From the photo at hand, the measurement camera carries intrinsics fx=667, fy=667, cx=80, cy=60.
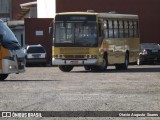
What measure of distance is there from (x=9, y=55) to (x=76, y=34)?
9004 millimetres

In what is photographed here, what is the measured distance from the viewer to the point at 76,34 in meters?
33.4

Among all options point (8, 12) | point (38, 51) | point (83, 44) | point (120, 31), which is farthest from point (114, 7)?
point (8, 12)

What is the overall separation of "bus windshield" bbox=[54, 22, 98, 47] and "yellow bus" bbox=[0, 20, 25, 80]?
7.43m

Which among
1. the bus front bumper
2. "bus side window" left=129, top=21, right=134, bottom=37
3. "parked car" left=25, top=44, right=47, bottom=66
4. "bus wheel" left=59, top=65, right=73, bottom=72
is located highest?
"bus side window" left=129, top=21, right=134, bottom=37

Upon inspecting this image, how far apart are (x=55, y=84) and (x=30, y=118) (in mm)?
10300

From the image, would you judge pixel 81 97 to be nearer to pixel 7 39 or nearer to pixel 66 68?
pixel 7 39

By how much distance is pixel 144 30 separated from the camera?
176 ft

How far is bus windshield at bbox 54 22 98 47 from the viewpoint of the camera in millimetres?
33062

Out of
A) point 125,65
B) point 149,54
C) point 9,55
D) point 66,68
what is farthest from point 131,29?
point 9,55

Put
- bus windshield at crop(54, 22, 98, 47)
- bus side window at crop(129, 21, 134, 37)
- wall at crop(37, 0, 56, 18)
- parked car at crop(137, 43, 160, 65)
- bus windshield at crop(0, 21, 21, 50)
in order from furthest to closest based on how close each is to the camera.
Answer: wall at crop(37, 0, 56, 18) → parked car at crop(137, 43, 160, 65) → bus side window at crop(129, 21, 134, 37) → bus windshield at crop(54, 22, 98, 47) → bus windshield at crop(0, 21, 21, 50)

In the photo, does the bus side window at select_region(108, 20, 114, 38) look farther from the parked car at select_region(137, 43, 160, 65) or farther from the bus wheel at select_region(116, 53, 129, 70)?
the parked car at select_region(137, 43, 160, 65)

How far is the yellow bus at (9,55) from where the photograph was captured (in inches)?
969

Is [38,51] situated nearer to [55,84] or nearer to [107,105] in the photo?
[55,84]

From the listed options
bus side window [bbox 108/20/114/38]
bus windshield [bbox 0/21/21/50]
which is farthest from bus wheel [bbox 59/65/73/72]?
bus windshield [bbox 0/21/21/50]
